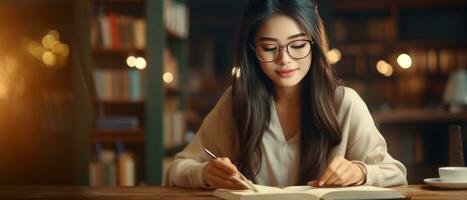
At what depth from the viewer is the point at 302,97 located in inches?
71.4

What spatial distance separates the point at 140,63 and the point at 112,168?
59cm

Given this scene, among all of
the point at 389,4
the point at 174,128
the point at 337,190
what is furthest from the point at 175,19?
the point at 337,190

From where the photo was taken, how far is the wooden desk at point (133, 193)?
150cm

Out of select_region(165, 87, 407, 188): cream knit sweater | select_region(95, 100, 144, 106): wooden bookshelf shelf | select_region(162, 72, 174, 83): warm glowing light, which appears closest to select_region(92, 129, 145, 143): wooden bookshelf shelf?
select_region(95, 100, 144, 106): wooden bookshelf shelf

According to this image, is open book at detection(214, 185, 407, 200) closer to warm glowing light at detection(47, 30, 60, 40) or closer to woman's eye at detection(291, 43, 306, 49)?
woman's eye at detection(291, 43, 306, 49)

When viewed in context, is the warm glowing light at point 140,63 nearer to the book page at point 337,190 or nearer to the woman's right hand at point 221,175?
the woman's right hand at point 221,175

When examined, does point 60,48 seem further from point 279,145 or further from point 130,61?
point 279,145

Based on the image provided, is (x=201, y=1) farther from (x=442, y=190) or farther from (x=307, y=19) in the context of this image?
(x=442, y=190)

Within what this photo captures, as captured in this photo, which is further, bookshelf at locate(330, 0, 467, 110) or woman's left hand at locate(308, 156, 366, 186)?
bookshelf at locate(330, 0, 467, 110)

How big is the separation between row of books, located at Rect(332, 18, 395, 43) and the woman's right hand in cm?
200

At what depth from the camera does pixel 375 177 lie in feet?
5.33

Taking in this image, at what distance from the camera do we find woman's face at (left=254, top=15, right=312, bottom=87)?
5.82 feet

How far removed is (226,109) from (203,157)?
0.14 m

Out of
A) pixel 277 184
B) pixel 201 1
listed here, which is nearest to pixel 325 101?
pixel 277 184
